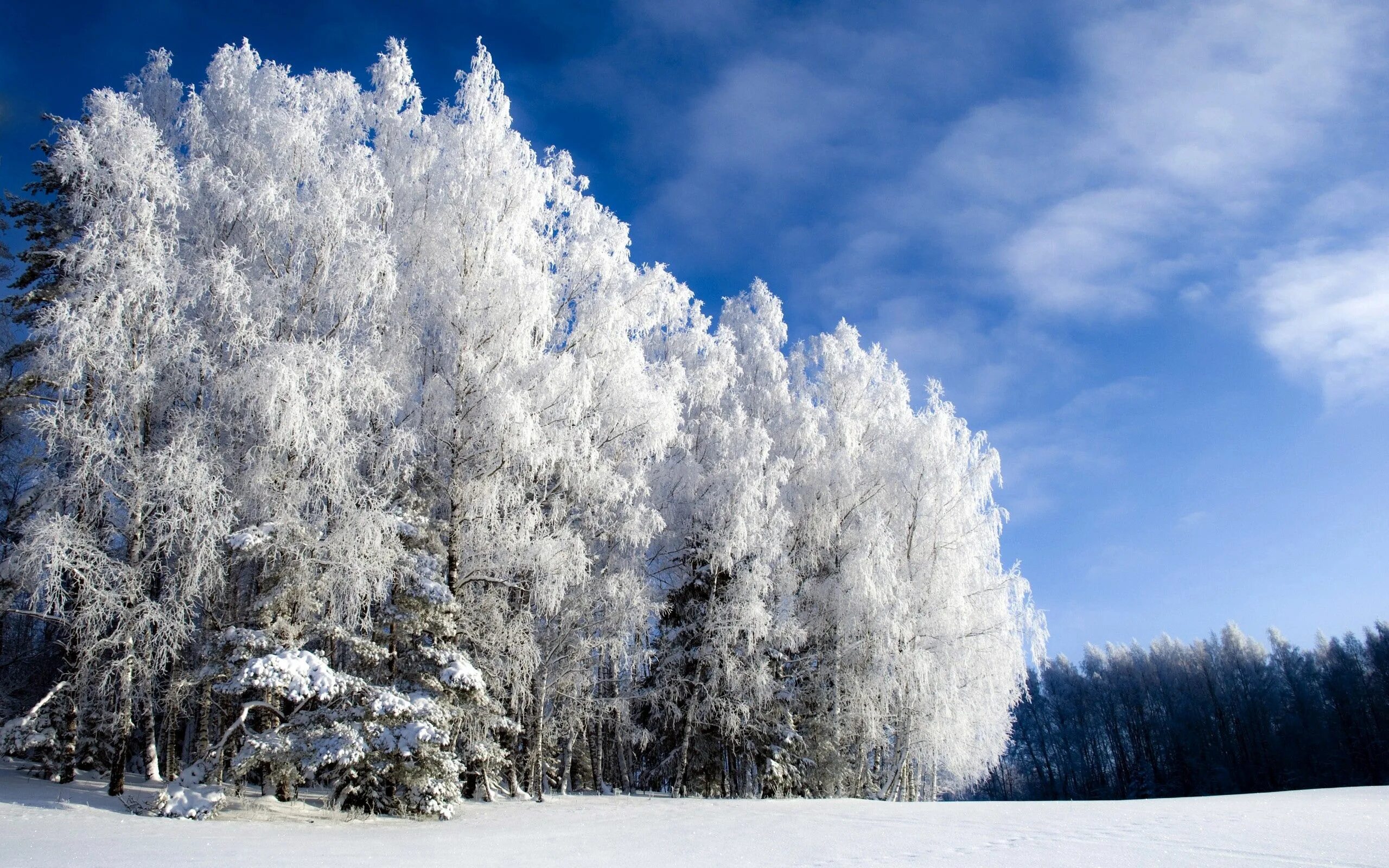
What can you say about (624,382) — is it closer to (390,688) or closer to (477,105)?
(477,105)

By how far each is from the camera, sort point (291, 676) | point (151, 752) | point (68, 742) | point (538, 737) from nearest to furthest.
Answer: point (291, 676) → point (68, 742) → point (151, 752) → point (538, 737)

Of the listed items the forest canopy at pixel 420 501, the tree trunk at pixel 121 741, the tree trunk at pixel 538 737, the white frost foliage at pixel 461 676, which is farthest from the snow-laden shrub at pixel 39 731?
the tree trunk at pixel 538 737

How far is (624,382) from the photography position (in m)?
14.7

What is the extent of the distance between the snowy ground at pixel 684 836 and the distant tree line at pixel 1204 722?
32.6 meters

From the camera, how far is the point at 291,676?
357 inches

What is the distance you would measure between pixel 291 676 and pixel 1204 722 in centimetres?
5933

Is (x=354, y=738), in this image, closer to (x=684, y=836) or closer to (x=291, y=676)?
(x=291, y=676)

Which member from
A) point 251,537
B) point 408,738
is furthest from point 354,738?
point 251,537

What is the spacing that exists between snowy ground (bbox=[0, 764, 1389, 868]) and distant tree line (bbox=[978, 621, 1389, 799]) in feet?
107

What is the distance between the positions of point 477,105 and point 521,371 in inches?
219

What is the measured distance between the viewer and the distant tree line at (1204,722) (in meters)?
44.7

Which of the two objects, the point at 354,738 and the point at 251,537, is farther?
the point at 251,537

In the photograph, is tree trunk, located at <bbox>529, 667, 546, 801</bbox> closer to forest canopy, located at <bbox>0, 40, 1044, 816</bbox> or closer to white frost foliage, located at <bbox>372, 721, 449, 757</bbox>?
forest canopy, located at <bbox>0, 40, 1044, 816</bbox>

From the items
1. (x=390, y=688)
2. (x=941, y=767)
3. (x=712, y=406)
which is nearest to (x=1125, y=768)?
(x=941, y=767)
